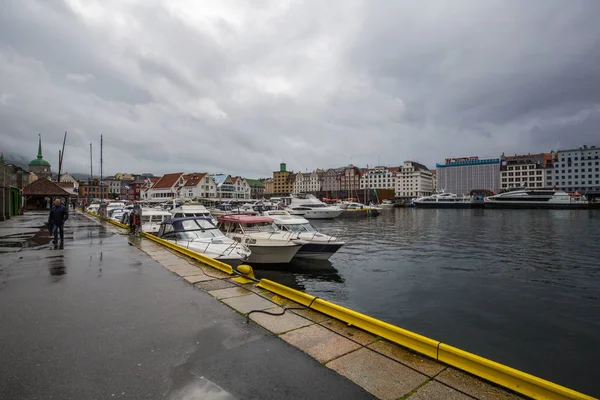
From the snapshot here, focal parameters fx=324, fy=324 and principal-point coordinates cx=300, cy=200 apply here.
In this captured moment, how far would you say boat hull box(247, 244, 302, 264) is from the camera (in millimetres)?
18109

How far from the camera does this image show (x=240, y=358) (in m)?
4.92

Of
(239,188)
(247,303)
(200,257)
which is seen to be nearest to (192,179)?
(239,188)

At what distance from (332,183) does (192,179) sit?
91378mm

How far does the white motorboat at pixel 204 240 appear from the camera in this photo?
15305 mm

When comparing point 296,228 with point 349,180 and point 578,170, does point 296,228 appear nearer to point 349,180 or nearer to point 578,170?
point 349,180

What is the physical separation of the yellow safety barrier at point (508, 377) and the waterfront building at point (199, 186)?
103300 millimetres

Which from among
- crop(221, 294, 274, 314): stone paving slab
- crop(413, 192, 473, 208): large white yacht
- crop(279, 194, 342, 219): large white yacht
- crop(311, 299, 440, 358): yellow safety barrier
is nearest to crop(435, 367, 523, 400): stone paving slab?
crop(311, 299, 440, 358): yellow safety barrier

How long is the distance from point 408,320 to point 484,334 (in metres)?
2.21

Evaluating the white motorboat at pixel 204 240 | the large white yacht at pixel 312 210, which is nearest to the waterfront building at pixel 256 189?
the large white yacht at pixel 312 210

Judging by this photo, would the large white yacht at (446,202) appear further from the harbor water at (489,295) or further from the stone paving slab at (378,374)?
the stone paving slab at (378,374)

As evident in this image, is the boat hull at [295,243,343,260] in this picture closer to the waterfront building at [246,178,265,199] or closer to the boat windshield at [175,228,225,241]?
the boat windshield at [175,228,225,241]

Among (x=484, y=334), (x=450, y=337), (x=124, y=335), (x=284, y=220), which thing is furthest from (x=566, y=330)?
(x=284, y=220)

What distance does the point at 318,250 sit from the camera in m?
20.4

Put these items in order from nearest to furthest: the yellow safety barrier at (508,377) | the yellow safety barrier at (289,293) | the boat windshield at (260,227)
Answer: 1. the yellow safety barrier at (508,377)
2. the yellow safety barrier at (289,293)
3. the boat windshield at (260,227)
